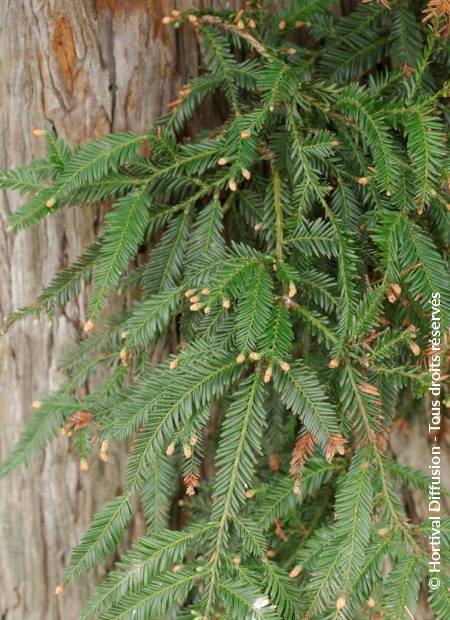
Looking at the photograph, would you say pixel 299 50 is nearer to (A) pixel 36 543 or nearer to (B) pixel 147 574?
(B) pixel 147 574

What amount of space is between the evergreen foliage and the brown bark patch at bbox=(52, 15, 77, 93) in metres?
0.26

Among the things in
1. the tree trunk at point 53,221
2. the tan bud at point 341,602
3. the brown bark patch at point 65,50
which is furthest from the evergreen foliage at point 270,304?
the brown bark patch at point 65,50

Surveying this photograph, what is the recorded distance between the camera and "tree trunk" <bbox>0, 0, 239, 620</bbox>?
1.56m

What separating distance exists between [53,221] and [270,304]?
0.74m

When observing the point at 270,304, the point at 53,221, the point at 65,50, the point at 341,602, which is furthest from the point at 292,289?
the point at 65,50

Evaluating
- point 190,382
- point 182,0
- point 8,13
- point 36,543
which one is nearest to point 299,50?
point 182,0

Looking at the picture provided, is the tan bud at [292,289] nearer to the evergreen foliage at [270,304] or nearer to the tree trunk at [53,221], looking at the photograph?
the evergreen foliage at [270,304]

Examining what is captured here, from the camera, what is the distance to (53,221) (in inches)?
65.1

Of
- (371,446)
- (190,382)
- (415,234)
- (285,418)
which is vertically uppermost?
(415,234)

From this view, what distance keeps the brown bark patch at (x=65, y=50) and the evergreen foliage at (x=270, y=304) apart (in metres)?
0.26

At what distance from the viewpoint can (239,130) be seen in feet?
4.27

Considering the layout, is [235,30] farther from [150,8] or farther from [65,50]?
[65,50]

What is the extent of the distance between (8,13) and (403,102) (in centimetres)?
98

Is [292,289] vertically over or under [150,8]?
under
